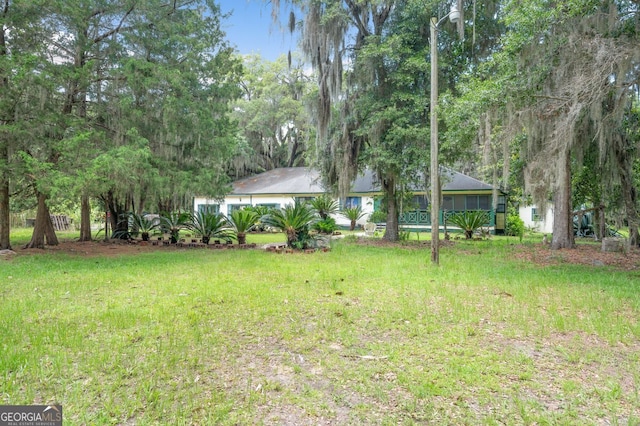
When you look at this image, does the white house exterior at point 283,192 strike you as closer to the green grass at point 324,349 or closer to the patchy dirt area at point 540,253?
the patchy dirt area at point 540,253

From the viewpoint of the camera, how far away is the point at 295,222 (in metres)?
10.2

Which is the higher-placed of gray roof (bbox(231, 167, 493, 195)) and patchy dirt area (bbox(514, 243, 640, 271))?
gray roof (bbox(231, 167, 493, 195))

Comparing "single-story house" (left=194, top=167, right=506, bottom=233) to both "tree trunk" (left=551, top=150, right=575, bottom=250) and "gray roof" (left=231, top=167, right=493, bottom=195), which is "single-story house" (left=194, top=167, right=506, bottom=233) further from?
"tree trunk" (left=551, top=150, right=575, bottom=250)

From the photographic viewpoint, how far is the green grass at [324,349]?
7.38 feet

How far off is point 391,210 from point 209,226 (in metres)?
6.22

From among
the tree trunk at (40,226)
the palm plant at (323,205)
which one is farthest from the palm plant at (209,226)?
the palm plant at (323,205)

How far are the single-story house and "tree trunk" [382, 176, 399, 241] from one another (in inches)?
45.1

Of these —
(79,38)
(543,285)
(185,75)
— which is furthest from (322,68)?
(543,285)

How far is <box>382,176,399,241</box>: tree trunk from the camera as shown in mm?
12719

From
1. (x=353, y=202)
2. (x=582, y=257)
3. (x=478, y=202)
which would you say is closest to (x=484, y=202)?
(x=478, y=202)

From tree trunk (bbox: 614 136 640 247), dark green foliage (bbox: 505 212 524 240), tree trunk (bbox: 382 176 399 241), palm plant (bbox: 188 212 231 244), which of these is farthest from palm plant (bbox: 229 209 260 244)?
dark green foliage (bbox: 505 212 524 240)

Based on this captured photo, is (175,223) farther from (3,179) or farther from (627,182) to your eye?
(627,182)

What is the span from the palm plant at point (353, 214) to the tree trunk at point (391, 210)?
6.45 m

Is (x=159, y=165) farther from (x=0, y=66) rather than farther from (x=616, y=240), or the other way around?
(x=616, y=240)
